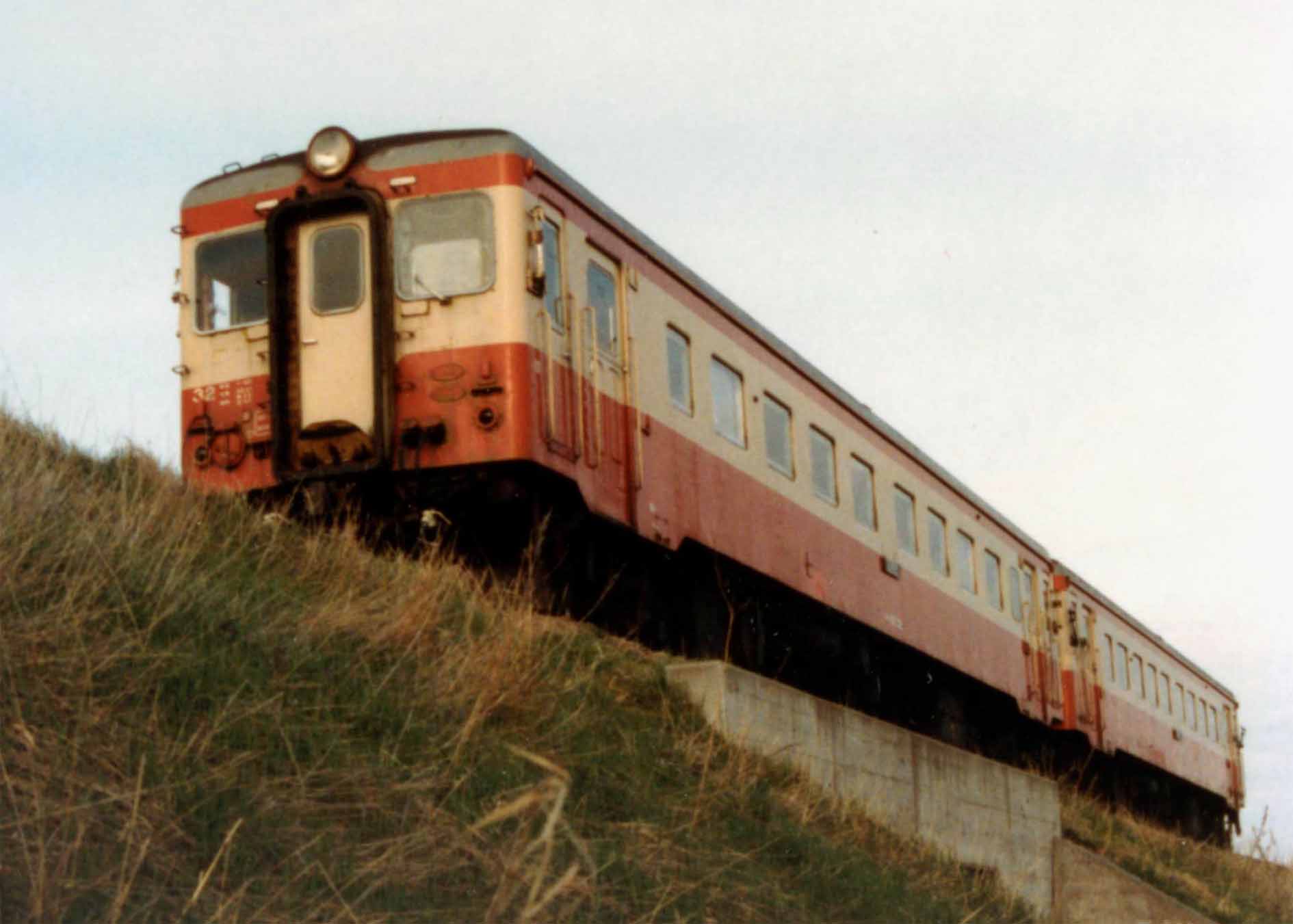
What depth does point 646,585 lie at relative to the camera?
1171 centimetres

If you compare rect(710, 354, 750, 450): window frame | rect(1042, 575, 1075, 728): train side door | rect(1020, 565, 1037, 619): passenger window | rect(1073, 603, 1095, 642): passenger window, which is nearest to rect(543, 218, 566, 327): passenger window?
rect(710, 354, 750, 450): window frame

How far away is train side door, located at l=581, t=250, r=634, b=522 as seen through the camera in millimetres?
10961

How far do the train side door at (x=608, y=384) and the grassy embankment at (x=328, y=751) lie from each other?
4.67 ft


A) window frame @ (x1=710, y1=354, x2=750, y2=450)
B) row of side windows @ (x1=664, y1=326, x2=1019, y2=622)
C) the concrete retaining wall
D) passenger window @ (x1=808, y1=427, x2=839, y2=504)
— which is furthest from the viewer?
passenger window @ (x1=808, y1=427, x2=839, y2=504)

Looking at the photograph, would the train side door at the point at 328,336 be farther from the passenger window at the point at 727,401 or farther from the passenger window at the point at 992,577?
the passenger window at the point at 992,577

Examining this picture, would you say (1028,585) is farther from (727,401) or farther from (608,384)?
(608,384)

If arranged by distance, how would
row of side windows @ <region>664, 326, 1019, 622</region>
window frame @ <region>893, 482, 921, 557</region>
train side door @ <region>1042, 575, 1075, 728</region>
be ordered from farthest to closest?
train side door @ <region>1042, 575, 1075, 728</region> → window frame @ <region>893, 482, 921, 557</region> → row of side windows @ <region>664, 326, 1019, 622</region>

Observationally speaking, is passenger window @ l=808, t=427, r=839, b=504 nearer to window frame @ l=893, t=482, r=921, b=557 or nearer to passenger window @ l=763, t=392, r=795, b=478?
passenger window @ l=763, t=392, r=795, b=478

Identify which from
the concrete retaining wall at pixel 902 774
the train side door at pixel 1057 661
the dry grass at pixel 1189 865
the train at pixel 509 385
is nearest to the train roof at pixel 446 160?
the train at pixel 509 385

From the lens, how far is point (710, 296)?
1330cm

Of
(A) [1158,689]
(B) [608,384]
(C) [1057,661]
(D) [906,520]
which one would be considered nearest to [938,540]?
(D) [906,520]

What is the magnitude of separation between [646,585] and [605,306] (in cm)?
183

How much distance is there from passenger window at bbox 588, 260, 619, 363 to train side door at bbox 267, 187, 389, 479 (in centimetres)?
139

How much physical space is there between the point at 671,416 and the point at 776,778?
342 cm
